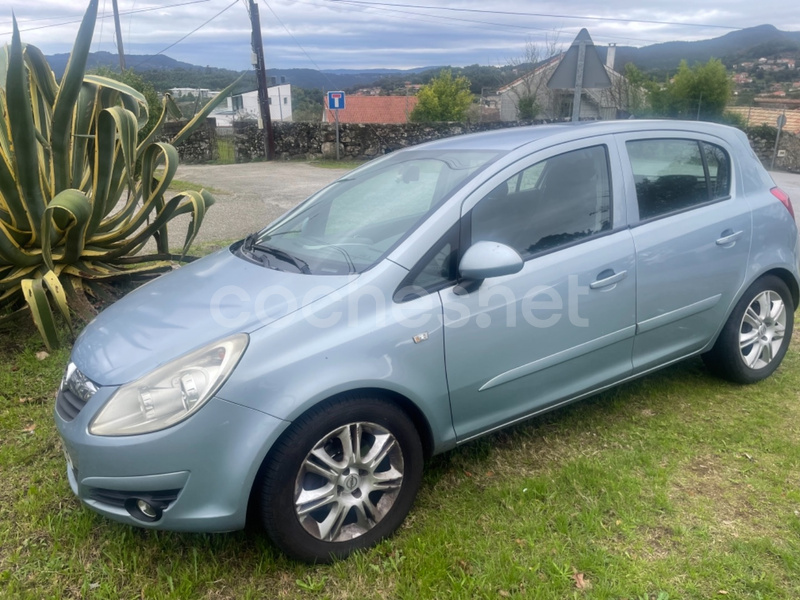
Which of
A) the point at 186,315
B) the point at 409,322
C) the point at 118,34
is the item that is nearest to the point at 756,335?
the point at 409,322

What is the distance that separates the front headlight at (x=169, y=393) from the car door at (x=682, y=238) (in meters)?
2.08

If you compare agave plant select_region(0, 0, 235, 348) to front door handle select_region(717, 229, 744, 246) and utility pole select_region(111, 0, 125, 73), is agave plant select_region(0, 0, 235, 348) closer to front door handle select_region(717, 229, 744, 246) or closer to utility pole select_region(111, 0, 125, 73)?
front door handle select_region(717, 229, 744, 246)

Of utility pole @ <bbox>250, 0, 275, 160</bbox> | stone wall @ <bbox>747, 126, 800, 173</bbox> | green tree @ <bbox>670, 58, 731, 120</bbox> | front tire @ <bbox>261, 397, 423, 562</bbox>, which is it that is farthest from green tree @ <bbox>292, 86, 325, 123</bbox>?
front tire @ <bbox>261, 397, 423, 562</bbox>

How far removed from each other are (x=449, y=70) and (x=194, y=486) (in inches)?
1808

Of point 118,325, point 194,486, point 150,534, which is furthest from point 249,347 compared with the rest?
point 150,534

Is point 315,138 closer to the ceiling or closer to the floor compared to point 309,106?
closer to the floor

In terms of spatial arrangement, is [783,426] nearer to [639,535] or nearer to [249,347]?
[639,535]

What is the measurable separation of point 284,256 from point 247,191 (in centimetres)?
1015

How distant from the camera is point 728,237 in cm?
356

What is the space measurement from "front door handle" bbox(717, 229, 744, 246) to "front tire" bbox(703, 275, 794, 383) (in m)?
0.35

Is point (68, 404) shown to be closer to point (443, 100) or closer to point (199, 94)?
point (199, 94)

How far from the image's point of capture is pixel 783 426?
349cm

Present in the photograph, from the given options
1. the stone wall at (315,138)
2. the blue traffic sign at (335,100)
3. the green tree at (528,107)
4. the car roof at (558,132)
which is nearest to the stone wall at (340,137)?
the stone wall at (315,138)

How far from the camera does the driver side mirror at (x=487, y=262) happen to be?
261 cm
